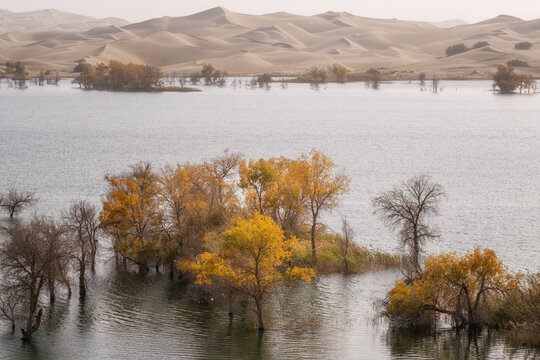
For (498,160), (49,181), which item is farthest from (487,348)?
(498,160)

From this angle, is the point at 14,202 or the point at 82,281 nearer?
the point at 82,281

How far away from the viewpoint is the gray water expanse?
37.2 meters

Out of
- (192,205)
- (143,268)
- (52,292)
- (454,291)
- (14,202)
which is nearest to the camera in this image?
(454,291)

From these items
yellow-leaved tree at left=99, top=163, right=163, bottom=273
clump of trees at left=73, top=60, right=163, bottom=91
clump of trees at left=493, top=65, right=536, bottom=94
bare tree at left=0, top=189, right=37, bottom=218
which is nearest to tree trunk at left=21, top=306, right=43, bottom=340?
yellow-leaved tree at left=99, top=163, right=163, bottom=273

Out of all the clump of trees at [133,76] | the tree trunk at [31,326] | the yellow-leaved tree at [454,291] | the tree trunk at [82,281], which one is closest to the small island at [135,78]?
the clump of trees at [133,76]

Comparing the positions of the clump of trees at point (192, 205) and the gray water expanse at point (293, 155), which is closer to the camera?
the gray water expanse at point (293, 155)

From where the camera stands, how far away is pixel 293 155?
91750mm

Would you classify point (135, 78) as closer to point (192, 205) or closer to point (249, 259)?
point (192, 205)

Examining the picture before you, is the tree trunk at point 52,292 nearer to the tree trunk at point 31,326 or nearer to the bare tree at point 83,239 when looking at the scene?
the bare tree at point 83,239

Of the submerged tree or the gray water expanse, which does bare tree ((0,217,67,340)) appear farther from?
the submerged tree

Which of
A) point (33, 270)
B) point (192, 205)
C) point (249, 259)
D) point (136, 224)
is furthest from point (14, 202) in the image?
point (249, 259)

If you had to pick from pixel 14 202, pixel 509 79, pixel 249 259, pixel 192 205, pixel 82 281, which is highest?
pixel 509 79

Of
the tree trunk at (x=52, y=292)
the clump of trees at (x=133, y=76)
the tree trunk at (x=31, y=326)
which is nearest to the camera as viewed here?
the tree trunk at (x=31, y=326)

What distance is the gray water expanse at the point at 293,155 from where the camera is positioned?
37156mm
